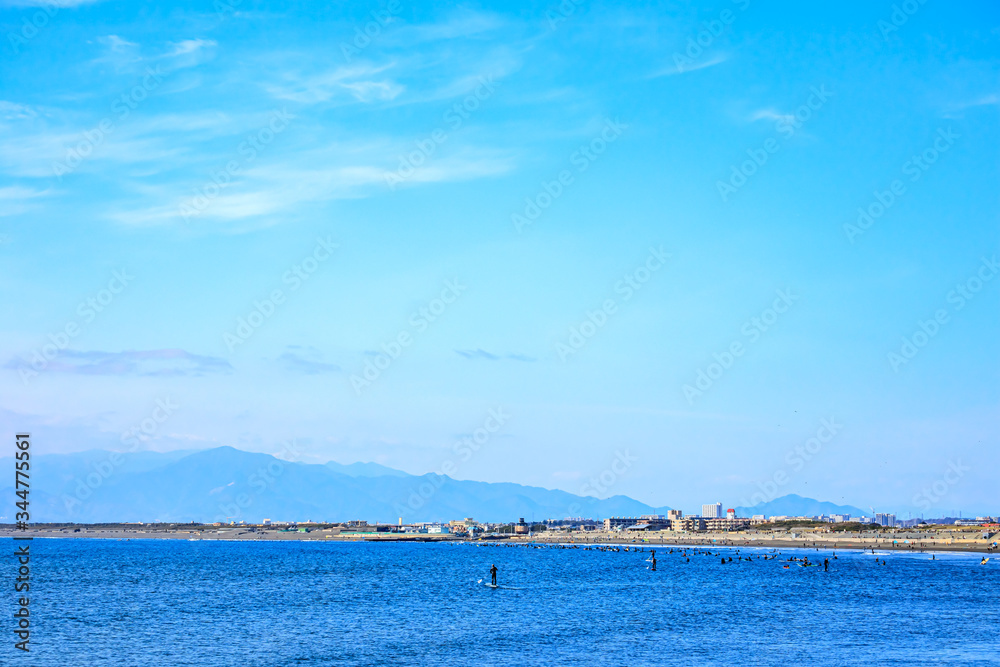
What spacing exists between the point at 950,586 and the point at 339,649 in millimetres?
72451

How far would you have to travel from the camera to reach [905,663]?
1966 inches

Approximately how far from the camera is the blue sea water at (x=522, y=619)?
5419cm

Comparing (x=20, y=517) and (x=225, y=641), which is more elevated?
(x=20, y=517)

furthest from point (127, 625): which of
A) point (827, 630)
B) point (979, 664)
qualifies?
point (979, 664)

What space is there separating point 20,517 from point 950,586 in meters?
90.5

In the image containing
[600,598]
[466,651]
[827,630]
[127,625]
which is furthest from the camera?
[600,598]

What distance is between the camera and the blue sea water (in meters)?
54.2

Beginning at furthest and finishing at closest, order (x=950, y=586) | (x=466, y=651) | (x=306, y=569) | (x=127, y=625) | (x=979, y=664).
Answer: (x=306, y=569) → (x=950, y=586) → (x=127, y=625) → (x=466, y=651) → (x=979, y=664)

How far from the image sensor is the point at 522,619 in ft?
239

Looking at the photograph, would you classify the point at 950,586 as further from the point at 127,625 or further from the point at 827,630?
the point at 127,625

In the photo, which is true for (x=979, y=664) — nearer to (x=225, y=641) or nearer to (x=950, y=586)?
(x=225, y=641)

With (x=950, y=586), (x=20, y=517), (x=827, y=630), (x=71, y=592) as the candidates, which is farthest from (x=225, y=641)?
(x=950, y=586)

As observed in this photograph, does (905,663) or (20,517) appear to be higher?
(20,517)

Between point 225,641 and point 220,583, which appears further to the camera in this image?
point 220,583
